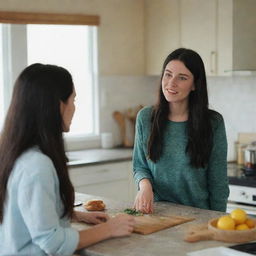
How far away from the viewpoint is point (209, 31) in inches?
175

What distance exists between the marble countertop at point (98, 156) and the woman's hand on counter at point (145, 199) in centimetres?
163

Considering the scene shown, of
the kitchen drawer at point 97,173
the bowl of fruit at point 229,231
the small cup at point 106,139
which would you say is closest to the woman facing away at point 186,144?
the bowl of fruit at point 229,231

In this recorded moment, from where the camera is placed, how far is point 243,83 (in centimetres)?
461

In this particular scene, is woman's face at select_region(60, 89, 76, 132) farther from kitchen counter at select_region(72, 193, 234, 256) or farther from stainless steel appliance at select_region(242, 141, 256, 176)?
stainless steel appliance at select_region(242, 141, 256, 176)

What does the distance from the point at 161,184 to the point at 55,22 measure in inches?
90.7

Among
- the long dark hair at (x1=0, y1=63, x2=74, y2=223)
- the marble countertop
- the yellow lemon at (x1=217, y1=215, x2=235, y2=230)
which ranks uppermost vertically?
the long dark hair at (x1=0, y1=63, x2=74, y2=223)

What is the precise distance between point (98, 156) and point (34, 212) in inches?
107

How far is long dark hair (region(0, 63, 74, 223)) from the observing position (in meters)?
1.89

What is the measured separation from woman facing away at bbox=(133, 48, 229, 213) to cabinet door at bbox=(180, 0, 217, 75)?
178 centimetres

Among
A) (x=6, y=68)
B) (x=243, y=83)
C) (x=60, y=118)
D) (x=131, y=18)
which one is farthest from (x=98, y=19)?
(x=60, y=118)

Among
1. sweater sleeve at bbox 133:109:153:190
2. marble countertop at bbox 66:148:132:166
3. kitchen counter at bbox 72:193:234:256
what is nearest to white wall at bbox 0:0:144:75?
marble countertop at bbox 66:148:132:166

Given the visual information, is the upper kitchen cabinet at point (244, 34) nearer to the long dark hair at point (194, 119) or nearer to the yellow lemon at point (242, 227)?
the long dark hair at point (194, 119)

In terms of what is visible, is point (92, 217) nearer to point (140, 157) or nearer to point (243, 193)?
point (140, 157)

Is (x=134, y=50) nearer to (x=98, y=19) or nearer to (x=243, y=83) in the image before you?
(x=98, y=19)
